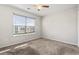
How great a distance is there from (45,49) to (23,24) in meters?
0.62

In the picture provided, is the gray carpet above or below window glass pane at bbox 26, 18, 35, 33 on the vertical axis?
below

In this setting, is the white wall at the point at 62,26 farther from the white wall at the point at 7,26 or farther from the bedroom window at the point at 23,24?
the white wall at the point at 7,26

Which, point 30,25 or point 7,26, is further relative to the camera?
point 30,25

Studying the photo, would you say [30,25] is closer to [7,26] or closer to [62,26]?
[7,26]

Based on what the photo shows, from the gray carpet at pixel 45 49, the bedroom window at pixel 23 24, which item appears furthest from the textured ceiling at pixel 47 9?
the gray carpet at pixel 45 49

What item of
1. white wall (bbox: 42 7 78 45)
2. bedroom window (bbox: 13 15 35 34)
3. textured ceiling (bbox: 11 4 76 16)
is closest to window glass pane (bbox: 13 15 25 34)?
bedroom window (bbox: 13 15 35 34)

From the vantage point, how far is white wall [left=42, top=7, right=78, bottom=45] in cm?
140

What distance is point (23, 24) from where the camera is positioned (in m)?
1.48

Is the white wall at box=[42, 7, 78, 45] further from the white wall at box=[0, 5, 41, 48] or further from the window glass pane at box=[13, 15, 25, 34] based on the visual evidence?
the white wall at box=[0, 5, 41, 48]

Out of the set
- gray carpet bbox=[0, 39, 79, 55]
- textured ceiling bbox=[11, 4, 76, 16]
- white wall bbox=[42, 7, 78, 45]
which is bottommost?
gray carpet bbox=[0, 39, 79, 55]

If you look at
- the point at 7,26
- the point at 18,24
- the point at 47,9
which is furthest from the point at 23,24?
the point at 47,9

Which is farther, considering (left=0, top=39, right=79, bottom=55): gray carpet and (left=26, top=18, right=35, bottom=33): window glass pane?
(left=26, top=18, right=35, bottom=33): window glass pane

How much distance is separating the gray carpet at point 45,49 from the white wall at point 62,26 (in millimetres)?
103

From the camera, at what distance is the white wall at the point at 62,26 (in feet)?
4.61
